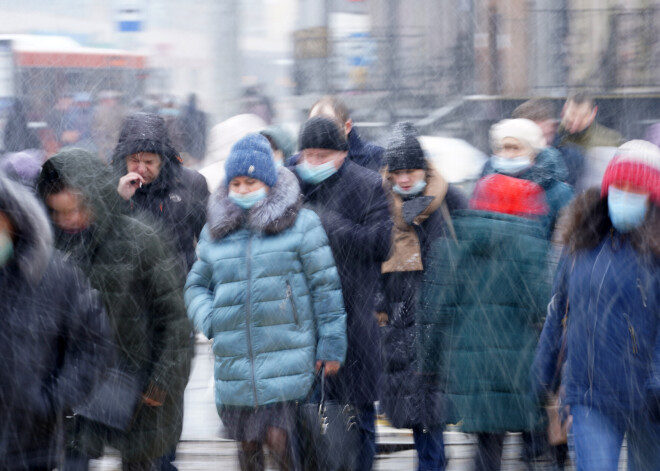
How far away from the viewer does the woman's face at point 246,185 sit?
524 cm

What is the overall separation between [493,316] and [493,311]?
2 centimetres

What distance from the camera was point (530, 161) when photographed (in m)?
6.74

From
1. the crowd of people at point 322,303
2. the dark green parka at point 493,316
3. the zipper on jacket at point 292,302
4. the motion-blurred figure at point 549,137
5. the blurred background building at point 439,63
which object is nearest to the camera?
the crowd of people at point 322,303

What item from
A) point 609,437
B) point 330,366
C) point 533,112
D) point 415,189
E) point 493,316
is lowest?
point 609,437

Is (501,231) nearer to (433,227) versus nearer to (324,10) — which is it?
(433,227)

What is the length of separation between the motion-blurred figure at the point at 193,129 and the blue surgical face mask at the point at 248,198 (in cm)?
919

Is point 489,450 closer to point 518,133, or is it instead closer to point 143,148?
point 518,133

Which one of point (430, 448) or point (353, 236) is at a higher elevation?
point (353, 236)

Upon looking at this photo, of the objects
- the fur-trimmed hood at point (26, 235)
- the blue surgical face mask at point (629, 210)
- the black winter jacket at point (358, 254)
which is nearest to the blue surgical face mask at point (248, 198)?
the black winter jacket at point (358, 254)

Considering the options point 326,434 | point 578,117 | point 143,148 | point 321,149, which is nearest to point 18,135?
point 578,117

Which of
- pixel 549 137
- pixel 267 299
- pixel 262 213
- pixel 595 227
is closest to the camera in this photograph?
pixel 595 227

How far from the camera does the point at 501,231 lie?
5.16 m

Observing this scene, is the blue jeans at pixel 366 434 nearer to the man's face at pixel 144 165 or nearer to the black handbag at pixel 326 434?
the black handbag at pixel 326 434

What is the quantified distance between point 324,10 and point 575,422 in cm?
1543
